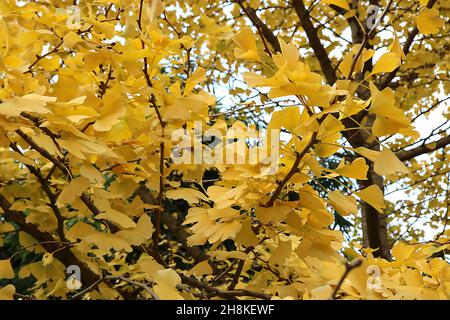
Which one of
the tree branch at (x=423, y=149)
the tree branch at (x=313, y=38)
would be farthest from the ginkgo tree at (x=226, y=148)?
the tree branch at (x=423, y=149)

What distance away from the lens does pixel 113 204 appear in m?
1.46

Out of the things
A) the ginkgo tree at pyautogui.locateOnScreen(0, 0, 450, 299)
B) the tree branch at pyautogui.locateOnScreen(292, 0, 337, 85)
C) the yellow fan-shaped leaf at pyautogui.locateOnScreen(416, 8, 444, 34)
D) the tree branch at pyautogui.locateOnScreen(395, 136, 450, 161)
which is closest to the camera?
the ginkgo tree at pyautogui.locateOnScreen(0, 0, 450, 299)

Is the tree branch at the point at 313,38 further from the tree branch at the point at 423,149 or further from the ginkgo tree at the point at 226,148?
the ginkgo tree at the point at 226,148

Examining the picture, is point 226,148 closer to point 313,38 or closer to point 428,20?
point 428,20

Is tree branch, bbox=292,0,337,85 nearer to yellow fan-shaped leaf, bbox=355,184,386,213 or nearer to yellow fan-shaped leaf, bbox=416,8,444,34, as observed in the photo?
yellow fan-shaped leaf, bbox=416,8,444,34

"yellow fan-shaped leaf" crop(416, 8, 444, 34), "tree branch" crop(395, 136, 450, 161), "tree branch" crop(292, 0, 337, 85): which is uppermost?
"tree branch" crop(292, 0, 337, 85)

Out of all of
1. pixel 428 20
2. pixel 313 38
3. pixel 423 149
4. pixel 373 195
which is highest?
pixel 313 38

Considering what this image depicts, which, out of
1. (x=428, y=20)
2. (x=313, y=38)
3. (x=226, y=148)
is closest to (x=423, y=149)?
(x=313, y=38)

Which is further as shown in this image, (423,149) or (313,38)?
(423,149)

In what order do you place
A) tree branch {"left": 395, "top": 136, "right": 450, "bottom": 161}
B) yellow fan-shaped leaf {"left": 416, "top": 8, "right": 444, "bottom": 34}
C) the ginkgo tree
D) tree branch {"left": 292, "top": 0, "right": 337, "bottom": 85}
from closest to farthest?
the ginkgo tree
yellow fan-shaped leaf {"left": 416, "top": 8, "right": 444, "bottom": 34}
tree branch {"left": 292, "top": 0, "right": 337, "bottom": 85}
tree branch {"left": 395, "top": 136, "right": 450, "bottom": 161}

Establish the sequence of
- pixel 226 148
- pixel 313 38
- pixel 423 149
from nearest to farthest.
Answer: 1. pixel 226 148
2. pixel 313 38
3. pixel 423 149

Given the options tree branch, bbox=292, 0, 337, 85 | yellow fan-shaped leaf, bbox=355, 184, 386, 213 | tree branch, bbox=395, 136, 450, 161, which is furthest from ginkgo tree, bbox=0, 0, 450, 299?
tree branch, bbox=395, 136, 450, 161
